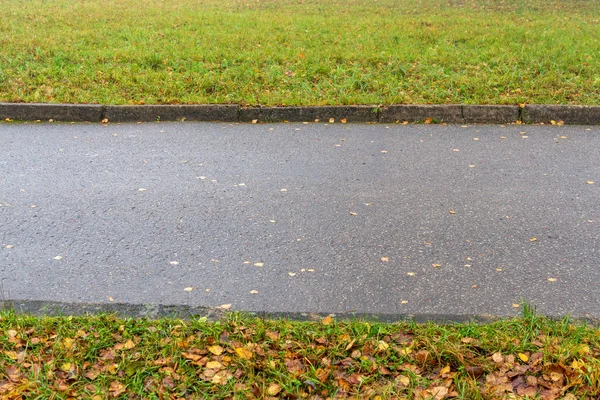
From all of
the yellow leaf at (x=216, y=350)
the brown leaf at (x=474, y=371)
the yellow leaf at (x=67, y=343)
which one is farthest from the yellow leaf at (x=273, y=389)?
the yellow leaf at (x=67, y=343)

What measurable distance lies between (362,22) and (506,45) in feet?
10.8

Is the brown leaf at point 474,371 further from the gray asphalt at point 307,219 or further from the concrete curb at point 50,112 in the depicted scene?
the concrete curb at point 50,112

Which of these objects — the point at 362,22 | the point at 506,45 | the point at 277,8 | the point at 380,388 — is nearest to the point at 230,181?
the point at 380,388

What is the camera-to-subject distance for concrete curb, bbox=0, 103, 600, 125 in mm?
7676

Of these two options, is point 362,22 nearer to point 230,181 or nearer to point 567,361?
point 230,181

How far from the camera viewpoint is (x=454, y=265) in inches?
163

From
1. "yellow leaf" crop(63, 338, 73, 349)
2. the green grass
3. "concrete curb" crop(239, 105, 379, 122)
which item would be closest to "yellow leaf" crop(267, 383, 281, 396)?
"yellow leaf" crop(63, 338, 73, 349)

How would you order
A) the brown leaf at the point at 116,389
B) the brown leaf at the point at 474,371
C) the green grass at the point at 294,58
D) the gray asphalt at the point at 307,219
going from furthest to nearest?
the green grass at the point at 294,58 → the gray asphalt at the point at 307,219 → the brown leaf at the point at 474,371 → the brown leaf at the point at 116,389

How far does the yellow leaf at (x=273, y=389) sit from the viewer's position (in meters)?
2.87

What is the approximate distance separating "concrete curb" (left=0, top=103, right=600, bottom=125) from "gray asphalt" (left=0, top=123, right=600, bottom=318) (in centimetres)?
42

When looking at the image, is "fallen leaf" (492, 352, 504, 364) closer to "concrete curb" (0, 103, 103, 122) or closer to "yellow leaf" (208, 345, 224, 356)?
"yellow leaf" (208, 345, 224, 356)

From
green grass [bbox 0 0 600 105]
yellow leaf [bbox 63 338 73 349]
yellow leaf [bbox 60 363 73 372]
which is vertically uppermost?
green grass [bbox 0 0 600 105]

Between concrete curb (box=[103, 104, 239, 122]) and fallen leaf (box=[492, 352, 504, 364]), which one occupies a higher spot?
concrete curb (box=[103, 104, 239, 122])

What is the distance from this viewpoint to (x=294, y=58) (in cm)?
973
